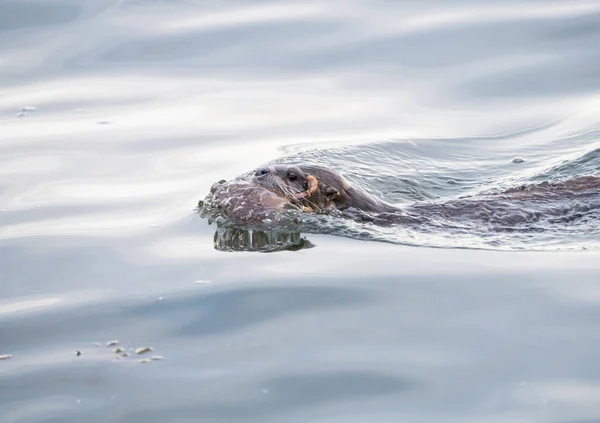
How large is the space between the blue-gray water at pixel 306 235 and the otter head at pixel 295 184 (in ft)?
1.74

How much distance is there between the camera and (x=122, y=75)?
13.8 metres

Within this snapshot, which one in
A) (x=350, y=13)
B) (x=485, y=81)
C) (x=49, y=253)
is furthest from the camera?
(x=350, y=13)

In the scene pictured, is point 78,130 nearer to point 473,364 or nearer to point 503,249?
point 503,249

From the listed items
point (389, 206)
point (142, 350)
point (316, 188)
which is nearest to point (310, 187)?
point (316, 188)

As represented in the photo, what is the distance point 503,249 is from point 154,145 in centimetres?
466

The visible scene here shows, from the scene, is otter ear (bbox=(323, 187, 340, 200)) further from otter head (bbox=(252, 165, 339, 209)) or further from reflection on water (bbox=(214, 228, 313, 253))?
reflection on water (bbox=(214, 228, 313, 253))

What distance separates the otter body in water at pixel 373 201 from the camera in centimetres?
816

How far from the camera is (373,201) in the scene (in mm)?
8781

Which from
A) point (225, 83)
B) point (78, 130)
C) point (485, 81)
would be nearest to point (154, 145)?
point (78, 130)

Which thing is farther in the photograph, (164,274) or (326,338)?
(164,274)

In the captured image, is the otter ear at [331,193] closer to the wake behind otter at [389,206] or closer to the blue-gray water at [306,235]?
the wake behind otter at [389,206]

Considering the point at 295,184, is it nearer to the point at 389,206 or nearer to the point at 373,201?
the point at 373,201

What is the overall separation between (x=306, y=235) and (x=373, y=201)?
87cm

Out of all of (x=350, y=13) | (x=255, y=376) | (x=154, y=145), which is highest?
(x=350, y=13)
